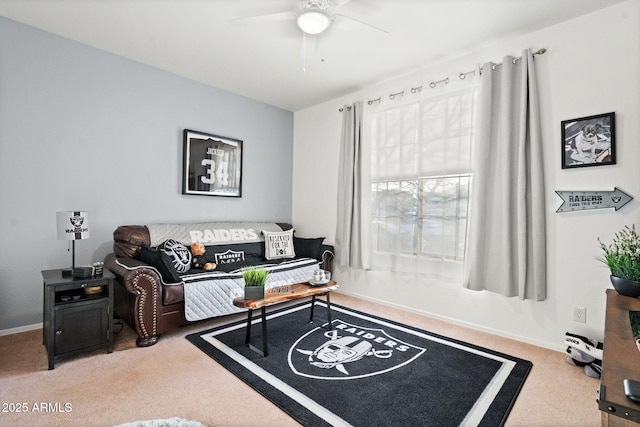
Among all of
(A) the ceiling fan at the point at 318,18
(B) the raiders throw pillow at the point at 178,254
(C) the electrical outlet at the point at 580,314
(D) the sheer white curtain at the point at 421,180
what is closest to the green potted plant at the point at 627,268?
(C) the electrical outlet at the point at 580,314

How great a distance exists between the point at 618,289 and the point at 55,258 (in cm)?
445

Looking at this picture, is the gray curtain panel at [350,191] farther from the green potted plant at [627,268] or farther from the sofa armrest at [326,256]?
the green potted plant at [627,268]

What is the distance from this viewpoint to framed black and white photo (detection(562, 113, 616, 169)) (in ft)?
7.55

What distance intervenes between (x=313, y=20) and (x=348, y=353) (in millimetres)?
2570

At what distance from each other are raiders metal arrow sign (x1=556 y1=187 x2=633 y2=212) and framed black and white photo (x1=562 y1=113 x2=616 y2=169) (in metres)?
0.22

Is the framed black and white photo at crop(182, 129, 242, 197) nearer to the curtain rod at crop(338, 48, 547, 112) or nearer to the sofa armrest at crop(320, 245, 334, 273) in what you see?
the sofa armrest at crop(320, 245, 334, 273)

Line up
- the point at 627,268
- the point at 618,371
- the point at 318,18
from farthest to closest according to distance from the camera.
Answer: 1. the point at 318,18
2. the point at 627,268
3. the point at 618,371

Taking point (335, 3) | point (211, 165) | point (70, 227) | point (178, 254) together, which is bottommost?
point (178, 254)

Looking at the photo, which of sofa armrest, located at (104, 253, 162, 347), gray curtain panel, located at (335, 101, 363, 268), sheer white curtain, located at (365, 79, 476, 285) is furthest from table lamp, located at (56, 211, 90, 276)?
sheer white curtain, located at (365, 79, 476, 285)

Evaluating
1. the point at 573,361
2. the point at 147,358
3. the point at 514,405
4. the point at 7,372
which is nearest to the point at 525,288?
the point at 573,361

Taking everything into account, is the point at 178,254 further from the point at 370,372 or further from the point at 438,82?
the point at 438,82

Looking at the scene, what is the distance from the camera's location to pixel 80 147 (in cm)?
299

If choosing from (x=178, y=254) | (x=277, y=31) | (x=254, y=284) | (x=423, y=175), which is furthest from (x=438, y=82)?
(x=178, y=254)

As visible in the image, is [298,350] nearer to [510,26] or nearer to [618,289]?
[618,289]
